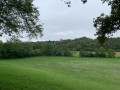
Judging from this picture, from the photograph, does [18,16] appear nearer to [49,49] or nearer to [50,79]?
[50,79]

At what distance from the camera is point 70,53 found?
69750 mm

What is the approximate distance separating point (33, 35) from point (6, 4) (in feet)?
9.48

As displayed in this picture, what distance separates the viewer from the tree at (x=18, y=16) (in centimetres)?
938

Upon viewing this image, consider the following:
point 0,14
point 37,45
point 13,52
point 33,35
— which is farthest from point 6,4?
point 37,45

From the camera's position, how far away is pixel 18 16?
10.3 metres

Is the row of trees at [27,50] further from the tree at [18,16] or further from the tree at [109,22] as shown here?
the tree at [109,22]

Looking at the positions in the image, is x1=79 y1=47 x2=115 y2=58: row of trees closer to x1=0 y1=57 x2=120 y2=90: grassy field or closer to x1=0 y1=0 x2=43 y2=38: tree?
x1=0 y1=57 x2=120 y2=90: grassy field

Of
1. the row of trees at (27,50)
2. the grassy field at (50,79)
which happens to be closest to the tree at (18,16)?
the grassy field at (50,79)

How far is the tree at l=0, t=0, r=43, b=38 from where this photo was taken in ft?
30.8

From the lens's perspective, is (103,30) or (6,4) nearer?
(103,30)

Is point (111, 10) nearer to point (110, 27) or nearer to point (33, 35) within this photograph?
point (110, 27)

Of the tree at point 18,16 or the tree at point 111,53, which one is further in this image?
the tree at point 111,53

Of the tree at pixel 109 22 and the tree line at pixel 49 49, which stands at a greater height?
the tree at pixel 109 22

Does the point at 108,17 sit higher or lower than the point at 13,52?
higher
